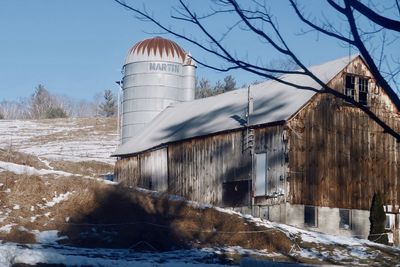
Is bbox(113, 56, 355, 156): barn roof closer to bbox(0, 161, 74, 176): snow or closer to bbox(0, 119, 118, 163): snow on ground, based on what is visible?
→ bbox(0, 161, 74, 176): snow

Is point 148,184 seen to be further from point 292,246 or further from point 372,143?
point 292,246

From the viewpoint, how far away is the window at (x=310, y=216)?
27781 mm

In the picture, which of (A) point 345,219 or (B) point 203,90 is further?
(B) point 203,90

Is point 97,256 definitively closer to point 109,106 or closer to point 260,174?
point 260,174

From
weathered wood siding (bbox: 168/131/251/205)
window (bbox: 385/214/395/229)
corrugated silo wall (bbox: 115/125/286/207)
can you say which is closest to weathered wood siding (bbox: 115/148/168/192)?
corrugated silo wall (bbox: 115/125/286/207)

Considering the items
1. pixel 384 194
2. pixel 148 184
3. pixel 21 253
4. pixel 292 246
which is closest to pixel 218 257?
pixel 292 246

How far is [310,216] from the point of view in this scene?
91.8ft

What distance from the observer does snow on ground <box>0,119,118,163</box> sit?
62344 millimetres

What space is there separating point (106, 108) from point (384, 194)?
82.8 meters

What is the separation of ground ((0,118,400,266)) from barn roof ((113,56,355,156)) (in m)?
6.49

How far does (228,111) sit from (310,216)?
26.3ft

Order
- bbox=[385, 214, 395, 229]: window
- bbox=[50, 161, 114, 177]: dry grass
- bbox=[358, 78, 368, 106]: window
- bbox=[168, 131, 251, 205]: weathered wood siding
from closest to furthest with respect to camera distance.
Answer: bbox=[168, 131, 251, 205]: weathered wood siding < bbox=[358, 78, 368, 106]: window < bbox=[385, 214, 395, 229]: window < bbox=[50, 161, 114, 177]: dry grass

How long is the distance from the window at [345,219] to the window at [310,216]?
5.00 ft

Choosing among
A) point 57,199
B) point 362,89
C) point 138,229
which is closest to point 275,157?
point 362,89
